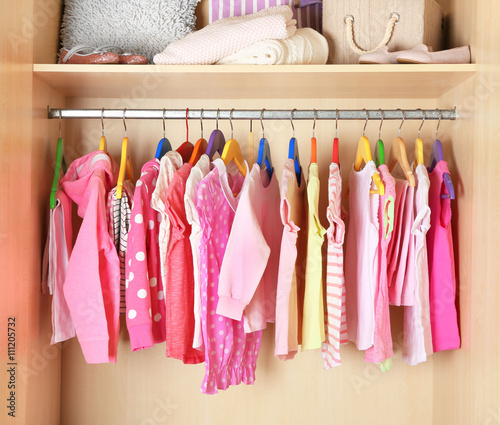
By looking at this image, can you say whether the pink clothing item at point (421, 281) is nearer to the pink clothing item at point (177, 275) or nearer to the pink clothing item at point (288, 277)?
the pink clothing item at point (288, 277)

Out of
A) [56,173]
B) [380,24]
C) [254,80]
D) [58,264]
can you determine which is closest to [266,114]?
[254,80]

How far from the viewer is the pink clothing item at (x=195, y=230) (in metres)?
1.43

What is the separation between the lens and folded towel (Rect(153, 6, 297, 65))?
1.55 metres

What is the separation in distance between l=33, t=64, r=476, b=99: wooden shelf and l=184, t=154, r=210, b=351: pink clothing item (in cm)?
32

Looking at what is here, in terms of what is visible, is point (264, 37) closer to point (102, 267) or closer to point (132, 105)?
point (132, 105)

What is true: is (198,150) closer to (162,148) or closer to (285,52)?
(162,148)

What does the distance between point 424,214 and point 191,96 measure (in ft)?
3.01

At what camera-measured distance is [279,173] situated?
193cm

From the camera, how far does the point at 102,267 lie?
1559 mm

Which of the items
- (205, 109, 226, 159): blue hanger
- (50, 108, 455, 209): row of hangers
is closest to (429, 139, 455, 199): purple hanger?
(50, 108, 455, 209): row of hangers

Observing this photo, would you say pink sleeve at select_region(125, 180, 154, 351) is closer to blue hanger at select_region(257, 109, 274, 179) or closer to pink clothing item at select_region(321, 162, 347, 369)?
blue hanger at select_region(257, 109, 274, 179)

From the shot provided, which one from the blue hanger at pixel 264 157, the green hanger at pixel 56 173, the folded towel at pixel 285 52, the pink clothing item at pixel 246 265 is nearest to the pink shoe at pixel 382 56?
the folded towel at pixel 285 52

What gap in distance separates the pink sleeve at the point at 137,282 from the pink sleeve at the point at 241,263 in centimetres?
25

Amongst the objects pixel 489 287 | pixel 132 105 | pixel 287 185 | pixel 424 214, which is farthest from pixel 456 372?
pixel 132 105
